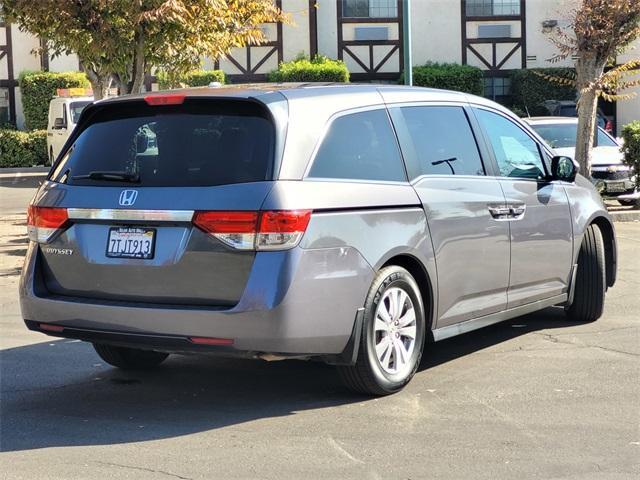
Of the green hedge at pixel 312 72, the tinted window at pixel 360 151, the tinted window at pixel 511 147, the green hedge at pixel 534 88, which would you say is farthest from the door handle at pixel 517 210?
the green hedge at pixel 534 88

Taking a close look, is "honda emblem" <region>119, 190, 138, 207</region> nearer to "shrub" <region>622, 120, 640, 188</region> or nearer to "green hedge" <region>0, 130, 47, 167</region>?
"shrub" <region>622, 120, 640, 188</region>

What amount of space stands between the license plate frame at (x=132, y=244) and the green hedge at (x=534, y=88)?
27.6m

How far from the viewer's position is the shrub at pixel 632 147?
631 inches

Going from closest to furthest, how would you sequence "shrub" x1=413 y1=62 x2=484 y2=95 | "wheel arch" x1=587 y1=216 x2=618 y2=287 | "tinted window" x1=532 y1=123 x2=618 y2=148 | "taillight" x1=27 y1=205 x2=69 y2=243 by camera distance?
"taillight" x1=27 y1=205 x2=69 y2=243
"wheel arch" x1=587 y1=216 x2=618 y2=287
"tinted window" x1=532 y1=123 x2=618 y2=148
"shrub" x1=413 y1=62 x2=484 y2=95

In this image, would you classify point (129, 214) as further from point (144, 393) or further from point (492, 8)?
point (492, 8)

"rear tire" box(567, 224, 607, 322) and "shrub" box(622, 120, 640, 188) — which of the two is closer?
"rear tire" box(567, 224, 607, 322)

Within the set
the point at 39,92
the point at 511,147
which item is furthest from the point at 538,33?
the point at 511,147

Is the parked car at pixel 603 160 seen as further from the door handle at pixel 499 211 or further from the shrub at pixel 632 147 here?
the door handle at pixel 499 211

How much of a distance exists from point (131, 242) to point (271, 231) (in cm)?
81

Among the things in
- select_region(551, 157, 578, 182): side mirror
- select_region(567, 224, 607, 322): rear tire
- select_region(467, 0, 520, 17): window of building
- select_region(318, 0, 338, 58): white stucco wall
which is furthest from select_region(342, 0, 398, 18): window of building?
select_region(551, 157, 578, 182): side mirror

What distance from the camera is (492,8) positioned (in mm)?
32688

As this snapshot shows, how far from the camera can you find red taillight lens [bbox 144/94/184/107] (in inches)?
234

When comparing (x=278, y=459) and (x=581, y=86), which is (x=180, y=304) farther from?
(x=581, y=86)

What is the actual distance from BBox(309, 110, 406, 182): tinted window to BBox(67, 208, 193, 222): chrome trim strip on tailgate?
0.73 metres
